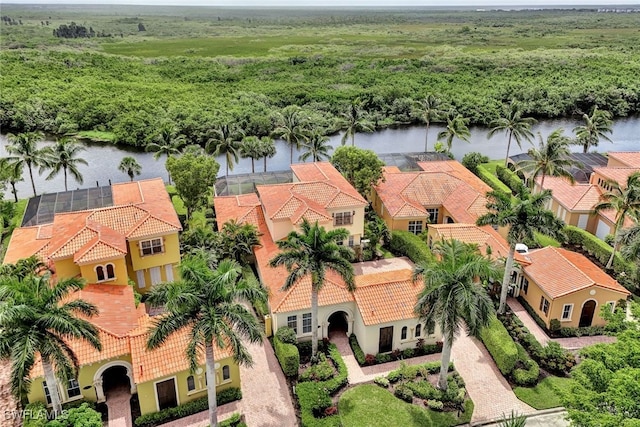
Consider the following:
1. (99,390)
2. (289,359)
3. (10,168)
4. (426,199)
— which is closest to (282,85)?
(10,168)

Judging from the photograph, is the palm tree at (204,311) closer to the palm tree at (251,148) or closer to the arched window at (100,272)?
the arched window at (100,272)

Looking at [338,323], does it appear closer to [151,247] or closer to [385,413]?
[385,413]

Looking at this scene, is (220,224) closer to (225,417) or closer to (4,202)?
(225,417)

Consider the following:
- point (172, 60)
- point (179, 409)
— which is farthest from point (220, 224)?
point (172, 60)

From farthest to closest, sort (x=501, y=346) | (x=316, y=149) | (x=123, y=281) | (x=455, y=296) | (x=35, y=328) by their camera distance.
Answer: (x=316, y=149), (x=123, y=281), (x=501, y=346), (x=455, y=296), (x=35, y=328)

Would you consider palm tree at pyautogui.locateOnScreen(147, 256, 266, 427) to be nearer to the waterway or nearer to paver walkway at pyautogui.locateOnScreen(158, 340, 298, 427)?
paver walkway at pyautogui.locateOnScreen(158, 340, 298, 427)

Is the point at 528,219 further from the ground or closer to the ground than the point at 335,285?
further from the ground

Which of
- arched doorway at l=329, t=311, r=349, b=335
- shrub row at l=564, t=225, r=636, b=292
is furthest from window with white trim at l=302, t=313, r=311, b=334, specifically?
shrub row at l=564, t=225, r=636, b=292
